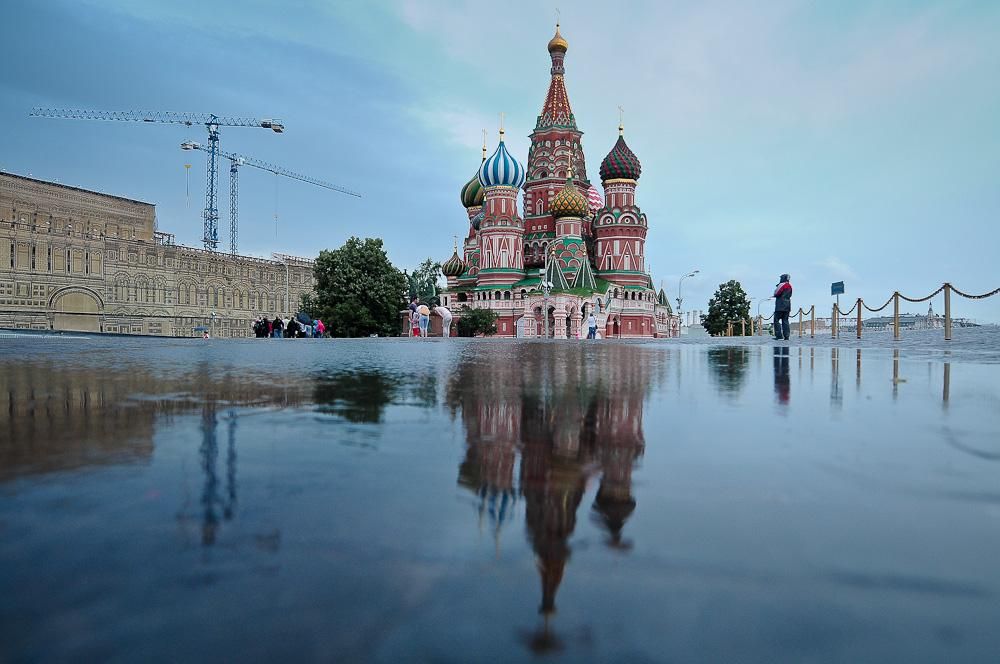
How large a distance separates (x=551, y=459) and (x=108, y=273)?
201ft

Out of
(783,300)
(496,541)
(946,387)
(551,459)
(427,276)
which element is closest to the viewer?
(496,541)

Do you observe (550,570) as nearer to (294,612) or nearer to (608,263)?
(294,612)

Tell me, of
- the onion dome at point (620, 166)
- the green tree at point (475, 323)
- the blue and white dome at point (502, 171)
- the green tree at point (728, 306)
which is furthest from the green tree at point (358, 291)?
the green tree at point (728, 306)

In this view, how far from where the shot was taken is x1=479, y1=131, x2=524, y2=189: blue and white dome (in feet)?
165

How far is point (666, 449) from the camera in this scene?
68.5 inches

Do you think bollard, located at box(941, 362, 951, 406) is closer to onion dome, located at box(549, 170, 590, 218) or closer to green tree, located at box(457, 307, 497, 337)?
green tree, located at box(457, 307, 497, 337)

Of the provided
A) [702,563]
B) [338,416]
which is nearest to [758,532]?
[702,563]

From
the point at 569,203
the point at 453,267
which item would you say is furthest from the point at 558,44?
the point at 453,267

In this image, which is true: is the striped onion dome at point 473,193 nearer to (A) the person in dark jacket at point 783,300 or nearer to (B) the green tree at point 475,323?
(B) the green tree at point 475,323

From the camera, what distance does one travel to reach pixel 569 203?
47.8 meters

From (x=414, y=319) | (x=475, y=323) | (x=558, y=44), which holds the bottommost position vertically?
(x=414, y=319)

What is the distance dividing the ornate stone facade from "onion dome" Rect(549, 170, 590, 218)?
34.7 metres

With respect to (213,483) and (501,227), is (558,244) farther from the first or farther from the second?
(213,483)

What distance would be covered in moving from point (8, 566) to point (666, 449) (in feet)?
4.89
